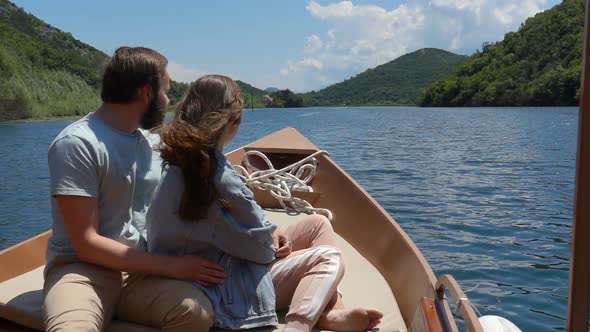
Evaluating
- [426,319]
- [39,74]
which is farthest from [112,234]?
[39,74]

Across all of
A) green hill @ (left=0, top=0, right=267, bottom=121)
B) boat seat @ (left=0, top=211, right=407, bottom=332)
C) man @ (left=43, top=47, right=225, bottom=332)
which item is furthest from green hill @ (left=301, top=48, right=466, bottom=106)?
man @ (left=43, top=47, right=225, bottom=332)

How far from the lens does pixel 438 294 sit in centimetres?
178

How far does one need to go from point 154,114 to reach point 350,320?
34.3 inches

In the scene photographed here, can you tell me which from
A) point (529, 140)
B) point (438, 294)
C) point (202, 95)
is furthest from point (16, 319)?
point (529, 140)

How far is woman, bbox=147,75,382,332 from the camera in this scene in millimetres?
1639

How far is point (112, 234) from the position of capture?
5.56ft

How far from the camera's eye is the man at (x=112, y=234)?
59.7 inches

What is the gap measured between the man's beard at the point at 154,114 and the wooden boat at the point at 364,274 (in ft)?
1.98

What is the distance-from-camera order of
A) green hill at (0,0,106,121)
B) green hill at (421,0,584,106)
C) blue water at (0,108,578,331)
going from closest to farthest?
blue water at (0,108,578,331) < green hill at (0,0,106,121) < green hill at (421,0,584,106)

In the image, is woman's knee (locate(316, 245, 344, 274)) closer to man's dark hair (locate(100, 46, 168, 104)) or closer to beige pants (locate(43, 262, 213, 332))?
beige pants (locate(43, 262, 213, 332))

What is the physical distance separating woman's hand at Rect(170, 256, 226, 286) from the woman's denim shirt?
2 centimetres

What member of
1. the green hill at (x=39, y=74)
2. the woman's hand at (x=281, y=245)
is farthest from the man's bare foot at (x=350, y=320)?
the green hill at (x=39, y=74)

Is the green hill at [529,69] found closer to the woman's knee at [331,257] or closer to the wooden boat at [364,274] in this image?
the wooden boat at [364,274]

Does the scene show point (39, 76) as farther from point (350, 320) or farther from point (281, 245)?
point (350, 320)
